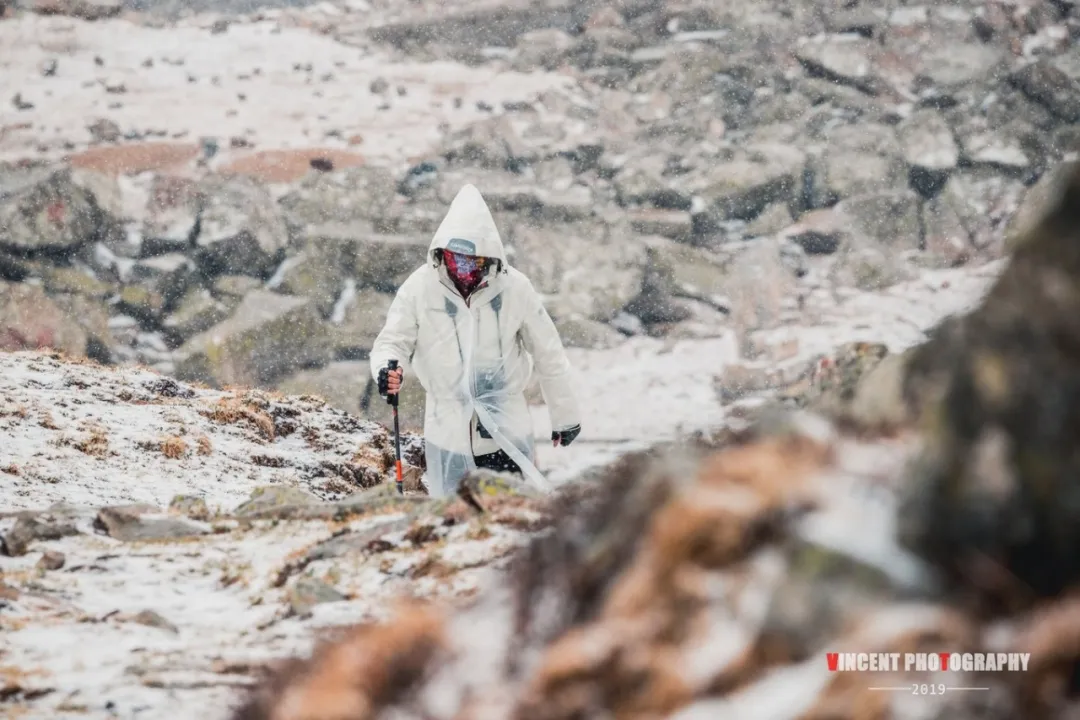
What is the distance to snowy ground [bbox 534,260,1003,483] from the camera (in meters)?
28.2

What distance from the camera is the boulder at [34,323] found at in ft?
97.6

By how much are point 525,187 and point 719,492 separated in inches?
1460

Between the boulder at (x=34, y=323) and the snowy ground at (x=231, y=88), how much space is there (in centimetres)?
960

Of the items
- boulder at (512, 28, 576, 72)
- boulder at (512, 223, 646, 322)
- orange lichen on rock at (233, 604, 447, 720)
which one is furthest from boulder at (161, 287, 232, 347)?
orange lichen on rock at (233, 604, 447, 720)

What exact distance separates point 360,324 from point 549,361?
25.6 m

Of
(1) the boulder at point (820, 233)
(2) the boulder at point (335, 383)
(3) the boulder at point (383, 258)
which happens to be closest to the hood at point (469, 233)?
(2) the boulder at point (335, 383)

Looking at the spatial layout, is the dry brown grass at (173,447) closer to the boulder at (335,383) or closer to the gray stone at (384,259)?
the boulder at (335,383)

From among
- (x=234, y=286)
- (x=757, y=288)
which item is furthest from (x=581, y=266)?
(x=234, y=286)

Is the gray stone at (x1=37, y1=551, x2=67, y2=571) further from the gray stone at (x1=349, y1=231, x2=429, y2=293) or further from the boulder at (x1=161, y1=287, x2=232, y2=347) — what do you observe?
the gray stone at (x1=349, y1=231, x2=429, y2=293)

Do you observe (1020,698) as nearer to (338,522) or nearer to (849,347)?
(849,347)

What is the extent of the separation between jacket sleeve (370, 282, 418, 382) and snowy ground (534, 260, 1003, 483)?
62.1 ft

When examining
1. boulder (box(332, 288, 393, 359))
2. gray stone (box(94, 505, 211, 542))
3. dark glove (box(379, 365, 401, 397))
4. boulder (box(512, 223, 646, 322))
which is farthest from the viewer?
boulder (box(512, 223, 646, 322))

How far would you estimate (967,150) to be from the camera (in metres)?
40.7

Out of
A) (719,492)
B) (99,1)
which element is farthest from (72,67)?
(719,492)
